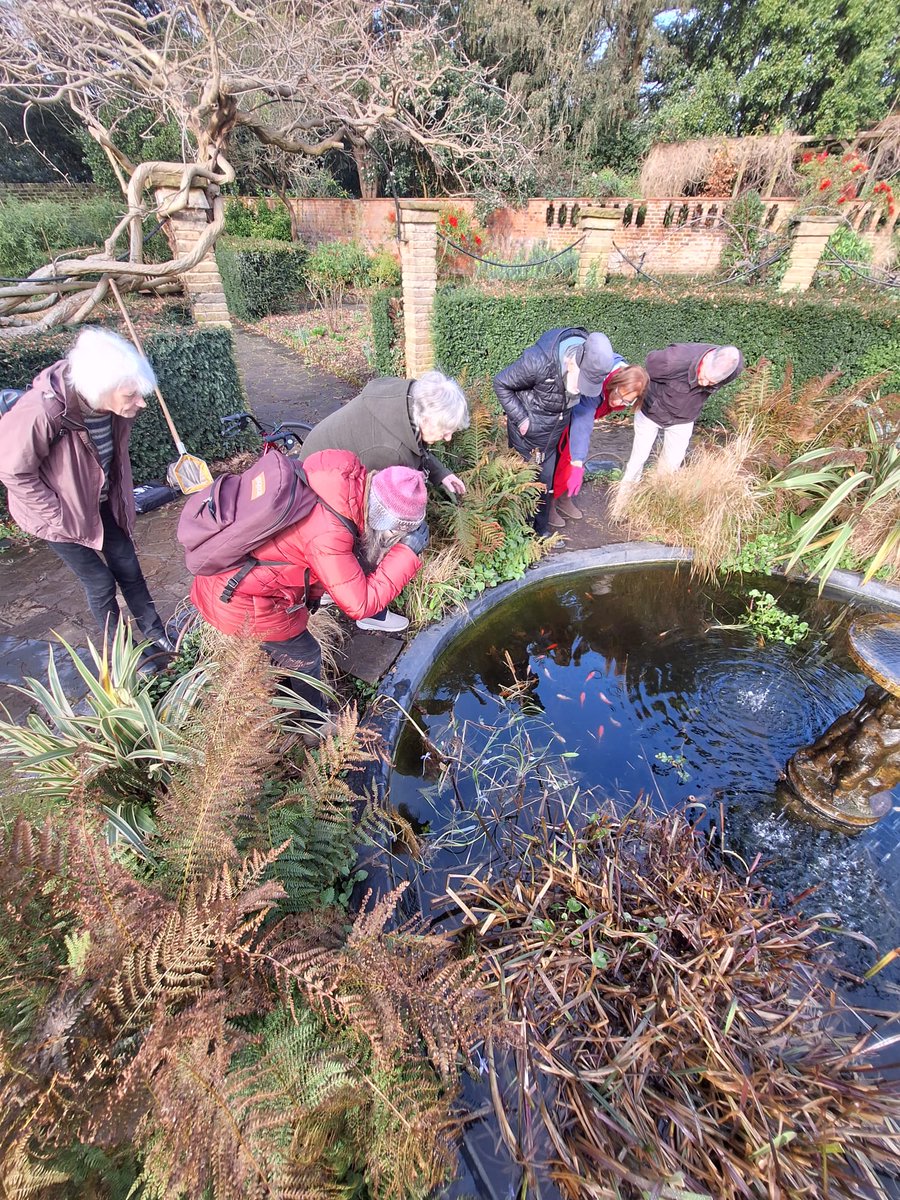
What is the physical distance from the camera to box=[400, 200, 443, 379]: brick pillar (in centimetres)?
589

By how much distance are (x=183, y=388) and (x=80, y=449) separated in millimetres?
2770

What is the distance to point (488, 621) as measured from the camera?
356 centimetres

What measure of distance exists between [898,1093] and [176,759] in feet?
7.50

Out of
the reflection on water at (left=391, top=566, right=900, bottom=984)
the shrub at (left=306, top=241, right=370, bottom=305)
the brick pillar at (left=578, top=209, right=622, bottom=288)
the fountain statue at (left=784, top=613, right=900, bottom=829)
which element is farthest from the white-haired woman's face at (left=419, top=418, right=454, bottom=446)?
the shrub at (left=306, top=241, right=370, bottom=305)

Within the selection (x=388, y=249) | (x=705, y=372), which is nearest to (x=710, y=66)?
(x=388, y=249)

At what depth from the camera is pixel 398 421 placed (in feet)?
8.98

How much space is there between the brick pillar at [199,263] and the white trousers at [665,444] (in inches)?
159

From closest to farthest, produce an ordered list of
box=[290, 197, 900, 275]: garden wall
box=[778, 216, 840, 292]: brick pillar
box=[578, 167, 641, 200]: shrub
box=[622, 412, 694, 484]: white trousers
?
box=[622, 412, 694, 484]: white trousers → box=[778, 216, 840, 292]: brick pillar → box=[290, 197, 900, 275]: garden wall → box=[578, 167, 641, 200]: shrub

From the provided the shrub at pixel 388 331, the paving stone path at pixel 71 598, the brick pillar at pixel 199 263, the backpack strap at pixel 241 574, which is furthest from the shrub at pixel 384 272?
the backpack strap at pixel 241 574

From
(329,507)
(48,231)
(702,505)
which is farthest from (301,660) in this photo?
(48,231)

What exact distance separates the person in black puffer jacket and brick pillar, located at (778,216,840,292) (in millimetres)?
6373

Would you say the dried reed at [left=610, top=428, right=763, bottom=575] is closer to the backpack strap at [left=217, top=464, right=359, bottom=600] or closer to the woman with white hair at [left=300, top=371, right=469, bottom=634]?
the woman with white hair at [left=300, top=371, right=469, bottom=634]

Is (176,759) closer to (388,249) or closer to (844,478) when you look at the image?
(844,478)

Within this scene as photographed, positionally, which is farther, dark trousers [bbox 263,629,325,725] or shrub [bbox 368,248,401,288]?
shrub [bbox 368,248,401,288]
